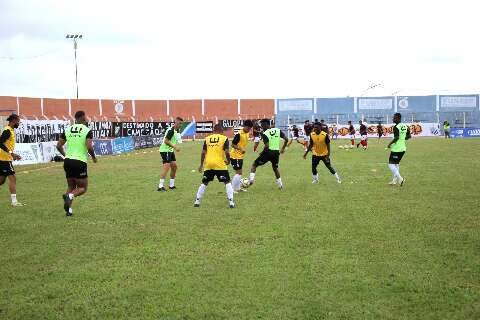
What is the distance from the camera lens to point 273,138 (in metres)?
15.1

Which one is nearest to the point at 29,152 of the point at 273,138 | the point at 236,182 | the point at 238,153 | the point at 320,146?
the point at 238,153

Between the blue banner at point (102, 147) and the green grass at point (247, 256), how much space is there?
19813 millimetres

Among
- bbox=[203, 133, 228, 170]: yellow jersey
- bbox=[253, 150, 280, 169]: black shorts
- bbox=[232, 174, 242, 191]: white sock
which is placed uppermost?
bbox=[203, 133, 228, 170]: yellow jersey

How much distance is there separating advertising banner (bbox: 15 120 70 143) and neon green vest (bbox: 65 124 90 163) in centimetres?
1800

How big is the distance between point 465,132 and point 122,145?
122 ft

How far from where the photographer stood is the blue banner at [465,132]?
2189 inches

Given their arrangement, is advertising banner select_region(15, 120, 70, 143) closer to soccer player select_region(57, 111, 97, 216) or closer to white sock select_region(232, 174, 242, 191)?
white sock select_region(232, 174, 242, 191)

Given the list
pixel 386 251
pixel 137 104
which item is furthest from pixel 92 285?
pixel 137 104

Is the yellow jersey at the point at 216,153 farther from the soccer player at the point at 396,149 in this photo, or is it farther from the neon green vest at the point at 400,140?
the neon green vest at the point at 400,140

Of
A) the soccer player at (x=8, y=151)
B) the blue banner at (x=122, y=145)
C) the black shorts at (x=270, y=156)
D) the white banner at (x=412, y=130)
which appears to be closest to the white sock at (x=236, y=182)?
the black shorts at (x=270, y=156)

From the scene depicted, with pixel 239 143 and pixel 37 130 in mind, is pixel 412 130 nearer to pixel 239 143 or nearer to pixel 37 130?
pixel 37 130

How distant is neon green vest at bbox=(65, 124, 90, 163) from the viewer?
1055 centimetres

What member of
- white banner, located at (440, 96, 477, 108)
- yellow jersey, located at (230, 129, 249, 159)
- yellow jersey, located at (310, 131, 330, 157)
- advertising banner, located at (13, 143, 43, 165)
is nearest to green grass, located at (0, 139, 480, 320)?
yellow jersey, located at (230, 129, 249, 159)

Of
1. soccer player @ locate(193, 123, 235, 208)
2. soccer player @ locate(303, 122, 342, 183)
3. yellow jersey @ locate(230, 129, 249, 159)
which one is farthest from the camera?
soccer player @ locate(303, 122, 342, 183)
